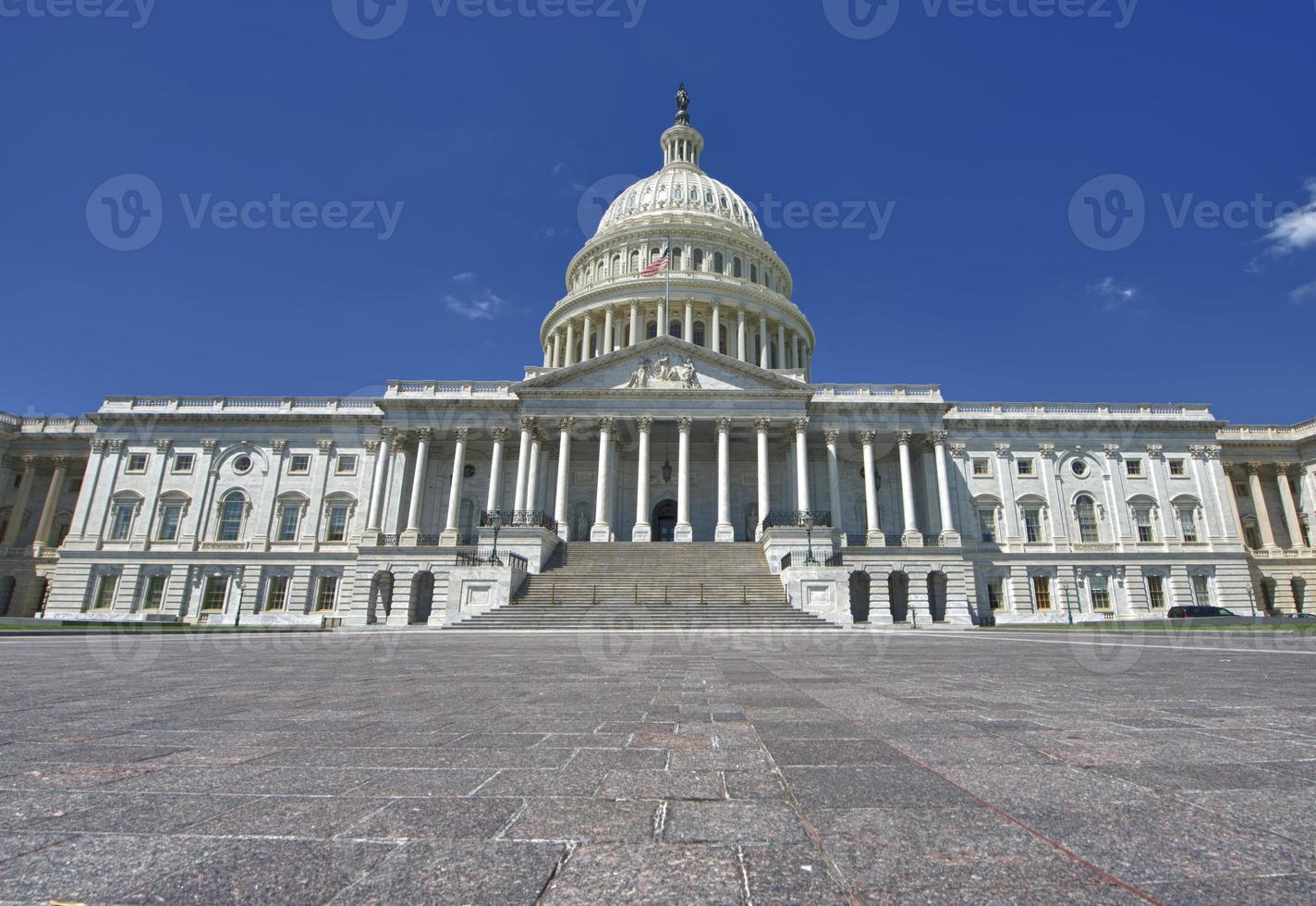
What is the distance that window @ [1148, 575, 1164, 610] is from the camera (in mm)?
42688

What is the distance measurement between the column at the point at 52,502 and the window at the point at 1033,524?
823 inches

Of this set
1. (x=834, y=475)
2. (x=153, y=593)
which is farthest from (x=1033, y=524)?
(x=153, y=593)

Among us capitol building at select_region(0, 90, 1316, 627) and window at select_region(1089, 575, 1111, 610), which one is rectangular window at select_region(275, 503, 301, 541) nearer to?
us capitol building at select_region(0, 90, 1316, 627)

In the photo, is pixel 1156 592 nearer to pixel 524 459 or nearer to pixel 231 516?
pixel 524 459

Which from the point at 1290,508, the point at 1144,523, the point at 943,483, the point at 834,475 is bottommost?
the point at 1144,523

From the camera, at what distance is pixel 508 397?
43.8 m

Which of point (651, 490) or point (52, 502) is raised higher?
point (651, 490)

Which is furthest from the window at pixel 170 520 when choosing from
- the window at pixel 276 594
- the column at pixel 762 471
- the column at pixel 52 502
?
the column at pixel 762 471

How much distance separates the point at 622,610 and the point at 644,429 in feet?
53.7

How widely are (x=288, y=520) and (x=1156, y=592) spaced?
5657 centimetres

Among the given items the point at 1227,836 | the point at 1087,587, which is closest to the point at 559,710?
the point at 1227,836

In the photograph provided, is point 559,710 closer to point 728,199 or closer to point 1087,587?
point 1087,587

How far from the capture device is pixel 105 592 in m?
43.7

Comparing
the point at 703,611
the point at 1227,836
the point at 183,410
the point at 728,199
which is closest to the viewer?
the point at 1227,836
